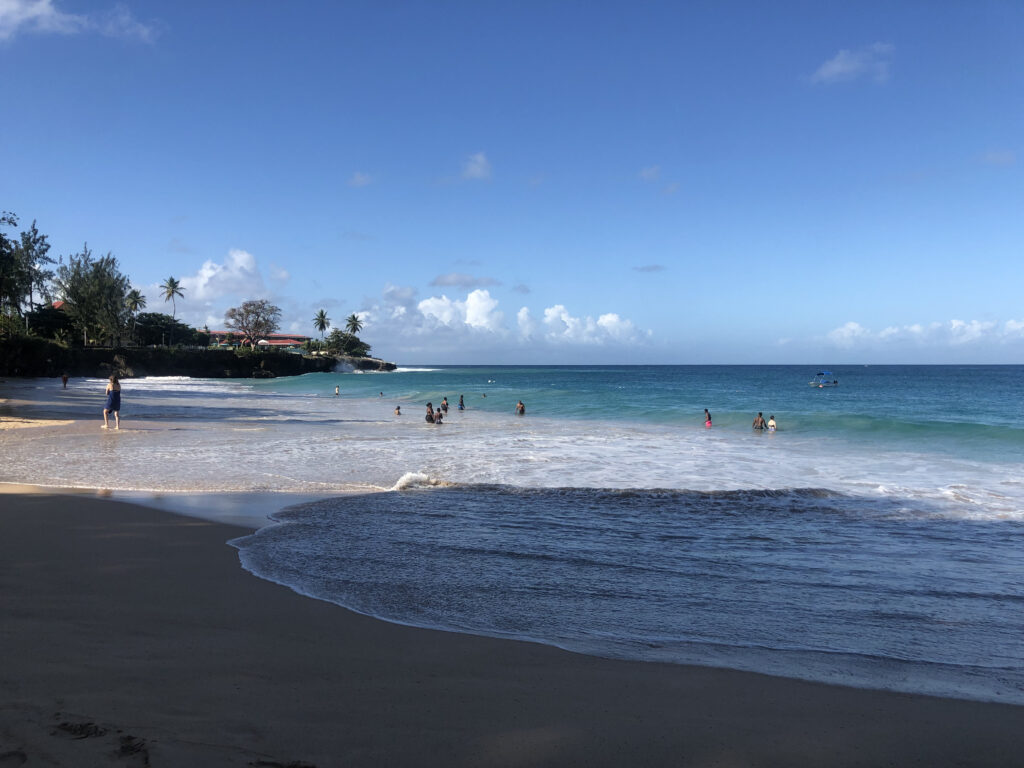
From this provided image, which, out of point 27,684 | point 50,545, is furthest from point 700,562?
point 50,545

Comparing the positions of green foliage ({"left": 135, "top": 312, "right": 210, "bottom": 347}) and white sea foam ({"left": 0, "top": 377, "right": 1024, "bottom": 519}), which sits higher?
green foliage ({"left": 135, "top": 312, "right": 210, "bottom": 347})

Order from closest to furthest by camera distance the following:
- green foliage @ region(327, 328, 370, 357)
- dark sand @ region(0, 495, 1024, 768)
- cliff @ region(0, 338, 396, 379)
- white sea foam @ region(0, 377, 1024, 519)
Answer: dark sand @ region(0, 495, 1024, 768)
white sea foam @ region(0, 377, 1024, 519)
cliff @ region(0, 338, 396, 379)
green foliage @ region(327, 328, 370, 357)

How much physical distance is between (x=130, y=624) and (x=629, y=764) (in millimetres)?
3374

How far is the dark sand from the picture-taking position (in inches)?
113

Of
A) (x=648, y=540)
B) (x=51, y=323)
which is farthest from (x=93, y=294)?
(x=648, y=540)

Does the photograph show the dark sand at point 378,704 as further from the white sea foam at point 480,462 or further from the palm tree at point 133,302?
the palm tree at point 133,302

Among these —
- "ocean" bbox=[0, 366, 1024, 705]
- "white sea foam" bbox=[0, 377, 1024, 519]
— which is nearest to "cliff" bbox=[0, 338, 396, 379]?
"white sea foam" bbox=[0, 377, 1024, 519]

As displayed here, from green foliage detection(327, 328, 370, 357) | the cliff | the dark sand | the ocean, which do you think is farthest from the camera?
green foliage detection(327, 328, 370, 357)

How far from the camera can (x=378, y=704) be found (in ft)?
10.8

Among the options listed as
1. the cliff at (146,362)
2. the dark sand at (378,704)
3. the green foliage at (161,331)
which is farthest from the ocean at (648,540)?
the green foliage at (161,331)

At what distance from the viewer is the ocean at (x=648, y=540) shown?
4539mm

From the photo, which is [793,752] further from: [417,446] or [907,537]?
[417,446]

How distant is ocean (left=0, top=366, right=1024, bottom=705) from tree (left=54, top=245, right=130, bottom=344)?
2681 inches

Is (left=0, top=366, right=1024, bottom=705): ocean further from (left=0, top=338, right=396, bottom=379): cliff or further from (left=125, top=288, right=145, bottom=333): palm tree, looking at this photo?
(left=125, top=288, right=145, bottom=333): palm tree
